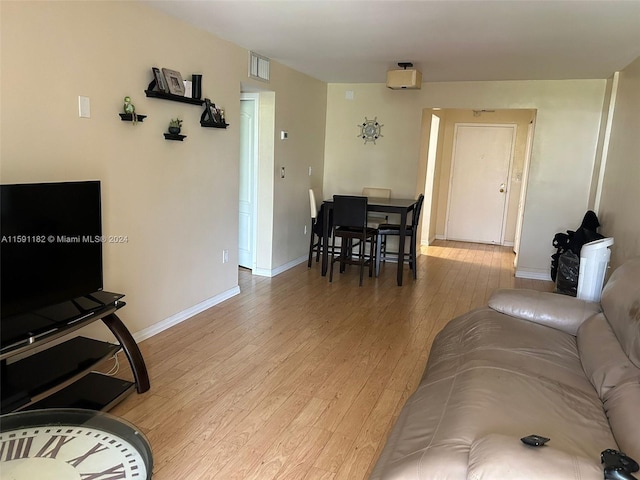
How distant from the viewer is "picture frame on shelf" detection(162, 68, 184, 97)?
3.24 m

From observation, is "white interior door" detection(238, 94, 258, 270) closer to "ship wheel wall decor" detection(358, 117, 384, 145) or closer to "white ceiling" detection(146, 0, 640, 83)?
"white ceiling" detection(146, 0, 640, 83)

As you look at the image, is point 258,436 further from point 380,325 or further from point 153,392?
point 380,325

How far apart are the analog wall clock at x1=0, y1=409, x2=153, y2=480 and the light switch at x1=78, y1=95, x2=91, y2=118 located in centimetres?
169

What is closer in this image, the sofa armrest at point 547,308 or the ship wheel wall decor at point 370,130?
the sofa armrest at point 547,308

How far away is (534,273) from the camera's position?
18.7ft

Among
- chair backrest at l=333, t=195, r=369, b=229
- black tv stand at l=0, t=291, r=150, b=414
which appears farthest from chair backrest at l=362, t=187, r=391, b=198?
black tv stand at l=0, t=291, r=150, b=414

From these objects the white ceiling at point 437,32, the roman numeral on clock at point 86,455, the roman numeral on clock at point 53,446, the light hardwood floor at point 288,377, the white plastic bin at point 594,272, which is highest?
the white ceiling at point 437,32

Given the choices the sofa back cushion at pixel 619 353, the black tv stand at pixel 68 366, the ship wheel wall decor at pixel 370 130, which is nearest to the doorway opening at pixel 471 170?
the ship wheel wall decor at pixel 370 130

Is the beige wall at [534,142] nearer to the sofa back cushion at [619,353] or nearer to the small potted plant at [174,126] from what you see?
the small potted plant at [174,126]

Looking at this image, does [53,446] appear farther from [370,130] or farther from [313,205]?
[370,130]

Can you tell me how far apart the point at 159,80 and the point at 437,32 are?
199cm

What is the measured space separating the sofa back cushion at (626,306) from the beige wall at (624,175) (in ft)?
4.28

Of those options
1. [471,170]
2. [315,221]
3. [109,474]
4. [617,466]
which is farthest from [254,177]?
[617,466]

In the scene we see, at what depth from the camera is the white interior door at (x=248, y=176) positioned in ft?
16.6
